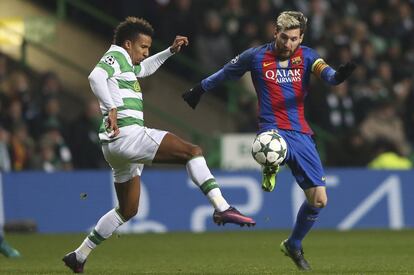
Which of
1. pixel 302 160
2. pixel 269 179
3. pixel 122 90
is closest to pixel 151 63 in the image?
pixel 122 90

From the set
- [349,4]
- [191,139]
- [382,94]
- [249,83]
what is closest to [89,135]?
[191,139]

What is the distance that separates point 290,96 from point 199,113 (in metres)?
9.36

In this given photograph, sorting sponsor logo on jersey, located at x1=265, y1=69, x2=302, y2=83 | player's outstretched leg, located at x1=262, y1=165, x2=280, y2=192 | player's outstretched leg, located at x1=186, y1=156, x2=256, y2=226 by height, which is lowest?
player's outstretched leg, located at x1=262, y1=165, x2=280, y2=192

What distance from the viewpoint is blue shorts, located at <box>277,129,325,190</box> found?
9.93 meters

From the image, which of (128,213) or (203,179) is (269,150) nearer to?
(203,179)

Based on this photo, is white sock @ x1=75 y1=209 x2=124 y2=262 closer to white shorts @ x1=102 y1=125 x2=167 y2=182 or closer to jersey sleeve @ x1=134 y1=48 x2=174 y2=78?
white shorts @ x1=102 y1=125 x2=167 y2=182

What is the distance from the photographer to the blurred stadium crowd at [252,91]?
17141 mm

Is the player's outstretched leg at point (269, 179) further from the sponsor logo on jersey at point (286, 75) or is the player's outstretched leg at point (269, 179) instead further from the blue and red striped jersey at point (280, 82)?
the sponsor logo on jersey at point (286, 75)

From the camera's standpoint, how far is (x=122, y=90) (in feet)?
30.9

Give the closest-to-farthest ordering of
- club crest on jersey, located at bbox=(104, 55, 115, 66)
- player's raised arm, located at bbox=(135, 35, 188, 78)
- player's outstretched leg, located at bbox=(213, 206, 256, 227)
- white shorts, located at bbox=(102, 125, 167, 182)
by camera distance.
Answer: player's outstretched leg, located at bbox=(213, 206, 256, 227) → white shorts, located at bbox=(102, 125, 167, 182) → club crest on jersey, located at bbox=(104, 55, 115, 66) → player's raised arm, located at bbox=(135, 35, 188, 78)

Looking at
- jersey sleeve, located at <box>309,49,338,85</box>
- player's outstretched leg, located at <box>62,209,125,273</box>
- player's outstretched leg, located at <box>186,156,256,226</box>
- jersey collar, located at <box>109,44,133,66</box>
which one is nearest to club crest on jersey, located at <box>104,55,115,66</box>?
jersey collar, located at <box>109,44,133,66</box>

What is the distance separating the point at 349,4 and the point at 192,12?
407 cm

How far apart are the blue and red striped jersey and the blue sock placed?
2.20 ft

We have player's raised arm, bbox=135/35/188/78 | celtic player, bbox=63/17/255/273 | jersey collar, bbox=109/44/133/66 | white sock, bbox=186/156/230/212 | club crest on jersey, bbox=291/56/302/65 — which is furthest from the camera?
club crest on jersey, bbox=291/56/302/65
